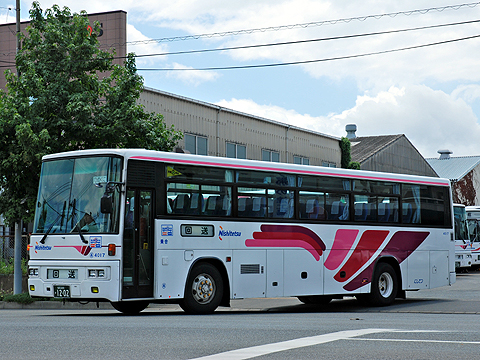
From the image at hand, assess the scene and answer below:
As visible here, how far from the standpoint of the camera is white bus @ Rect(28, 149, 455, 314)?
42.9ft

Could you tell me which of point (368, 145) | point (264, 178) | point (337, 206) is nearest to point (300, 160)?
point (368, 145)

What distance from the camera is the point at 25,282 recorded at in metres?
21.9

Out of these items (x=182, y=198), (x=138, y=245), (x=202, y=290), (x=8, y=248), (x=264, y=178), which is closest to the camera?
(x=138, y=245)

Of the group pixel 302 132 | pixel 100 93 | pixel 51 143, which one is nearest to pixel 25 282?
pixel 51 143

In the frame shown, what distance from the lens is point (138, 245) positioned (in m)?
13.2

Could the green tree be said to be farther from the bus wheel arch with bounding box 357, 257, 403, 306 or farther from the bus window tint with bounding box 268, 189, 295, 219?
the bus wheel arch with bounding box 357, 257, 403, 306

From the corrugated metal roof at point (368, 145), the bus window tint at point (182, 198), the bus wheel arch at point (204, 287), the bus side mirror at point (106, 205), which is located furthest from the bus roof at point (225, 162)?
the corrugated metal roof at point (368, 145)

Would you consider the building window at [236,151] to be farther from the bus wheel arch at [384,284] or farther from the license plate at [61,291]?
the license plate at [61,291]

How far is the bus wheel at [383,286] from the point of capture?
1728 centimetres

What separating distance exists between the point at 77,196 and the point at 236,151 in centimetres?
2144

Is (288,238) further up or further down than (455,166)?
further down

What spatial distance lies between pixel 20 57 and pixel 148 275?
994 centimetres

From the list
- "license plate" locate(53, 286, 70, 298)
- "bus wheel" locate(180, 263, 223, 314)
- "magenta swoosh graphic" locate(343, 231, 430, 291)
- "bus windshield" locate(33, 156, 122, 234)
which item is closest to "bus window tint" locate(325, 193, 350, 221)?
"magenta swoosh graphic" locate(343, 231, 430, 291)

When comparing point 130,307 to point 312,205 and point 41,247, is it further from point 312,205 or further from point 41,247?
point 312,205
